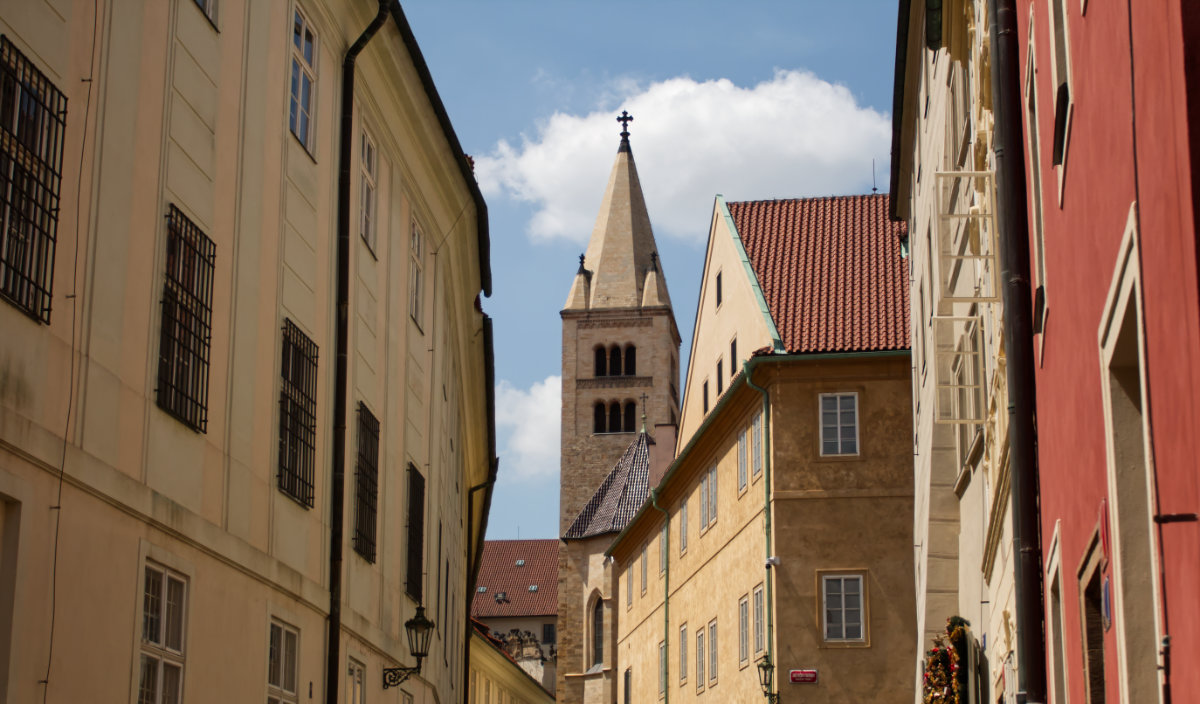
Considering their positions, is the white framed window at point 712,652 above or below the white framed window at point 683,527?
below

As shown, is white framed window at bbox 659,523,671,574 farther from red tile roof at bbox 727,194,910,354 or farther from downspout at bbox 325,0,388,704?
downspout at bbox 325,0,388,704

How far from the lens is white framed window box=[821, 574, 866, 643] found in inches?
1231

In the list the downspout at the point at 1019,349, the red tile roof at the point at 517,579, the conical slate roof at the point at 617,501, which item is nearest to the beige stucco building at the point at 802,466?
the downspout at the point at 1019,349

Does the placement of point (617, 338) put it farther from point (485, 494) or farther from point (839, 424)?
point (839, 424)

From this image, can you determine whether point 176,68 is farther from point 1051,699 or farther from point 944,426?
point 944,426

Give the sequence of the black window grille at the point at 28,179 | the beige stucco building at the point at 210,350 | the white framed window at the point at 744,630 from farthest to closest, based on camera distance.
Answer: the white framed window at the point at 744,630 < the beige stucco building at the point at 210,350 < the black window grille at the point at 28,179

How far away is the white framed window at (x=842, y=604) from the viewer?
31266mm

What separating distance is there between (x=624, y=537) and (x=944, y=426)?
27.4 m

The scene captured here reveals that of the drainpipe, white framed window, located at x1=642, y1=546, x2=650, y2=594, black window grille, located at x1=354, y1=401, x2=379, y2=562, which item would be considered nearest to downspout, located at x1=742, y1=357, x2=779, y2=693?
the drainpipe

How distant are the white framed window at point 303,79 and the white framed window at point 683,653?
25862 mm

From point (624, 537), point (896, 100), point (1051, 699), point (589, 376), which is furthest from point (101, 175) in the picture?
point (589, 376)

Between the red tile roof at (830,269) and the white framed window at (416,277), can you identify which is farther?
the red tile roof at (830,269)

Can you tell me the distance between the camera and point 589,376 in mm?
103375

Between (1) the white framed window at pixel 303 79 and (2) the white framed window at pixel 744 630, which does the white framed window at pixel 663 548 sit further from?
(1) the white framed window at pixel 303 79
